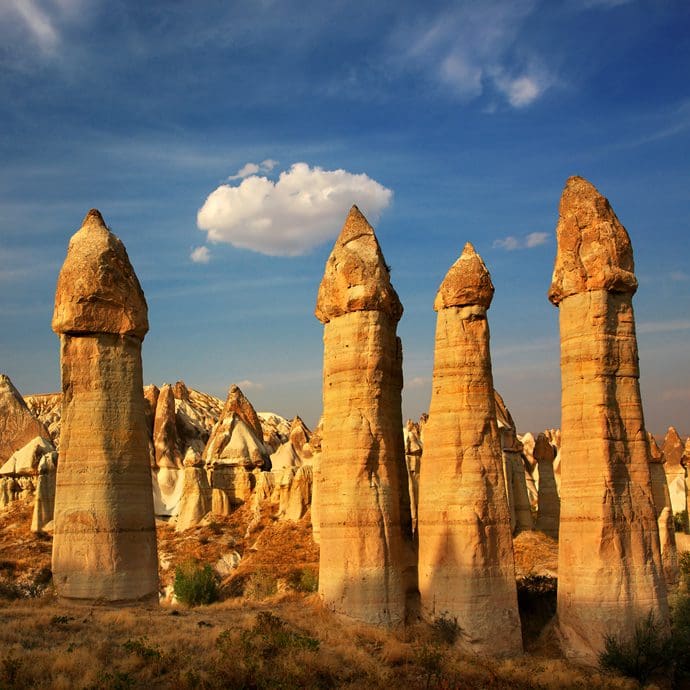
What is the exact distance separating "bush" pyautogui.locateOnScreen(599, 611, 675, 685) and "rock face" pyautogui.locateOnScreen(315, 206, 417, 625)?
411 centimetres

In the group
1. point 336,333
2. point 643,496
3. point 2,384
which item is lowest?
point 643,496

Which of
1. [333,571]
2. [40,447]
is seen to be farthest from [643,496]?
[40,447]

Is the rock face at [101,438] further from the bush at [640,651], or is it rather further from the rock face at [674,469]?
the rock face at [674,469]

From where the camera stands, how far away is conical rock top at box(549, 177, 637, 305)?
20000 millimetres

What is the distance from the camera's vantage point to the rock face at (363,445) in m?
18.9

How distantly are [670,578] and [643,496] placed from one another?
14.1 m

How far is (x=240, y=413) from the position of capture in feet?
170

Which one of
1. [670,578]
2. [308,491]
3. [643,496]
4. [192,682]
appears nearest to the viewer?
[192,682]

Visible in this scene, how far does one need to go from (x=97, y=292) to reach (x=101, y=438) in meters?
3.04

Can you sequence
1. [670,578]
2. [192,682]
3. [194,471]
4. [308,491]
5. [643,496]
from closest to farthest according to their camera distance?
[192,682] < [643,496] < [670,578] < [308,491] < [194,471]

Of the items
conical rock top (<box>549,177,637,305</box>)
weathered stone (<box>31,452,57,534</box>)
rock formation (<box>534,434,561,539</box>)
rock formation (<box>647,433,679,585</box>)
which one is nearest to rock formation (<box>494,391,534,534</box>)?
rock formation (<box>534,434,561,539</box>)

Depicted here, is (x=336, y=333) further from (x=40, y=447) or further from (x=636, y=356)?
(x=40, y=447)

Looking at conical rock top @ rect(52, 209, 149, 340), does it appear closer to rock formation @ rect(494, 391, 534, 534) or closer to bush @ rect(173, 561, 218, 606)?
bush @ rect(173, 561, 218, 606)

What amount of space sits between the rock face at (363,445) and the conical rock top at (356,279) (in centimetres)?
2
